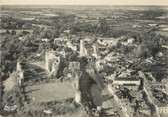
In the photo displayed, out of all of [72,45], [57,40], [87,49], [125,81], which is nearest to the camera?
[125,81]

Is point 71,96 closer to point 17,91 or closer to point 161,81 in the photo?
point 17,91

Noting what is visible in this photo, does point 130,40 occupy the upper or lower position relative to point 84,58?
upper

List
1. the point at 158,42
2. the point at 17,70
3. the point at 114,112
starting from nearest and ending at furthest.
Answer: the point at 114,112
the point at 17,70
the point at 158,42

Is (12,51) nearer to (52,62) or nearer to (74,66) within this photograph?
(52,62)

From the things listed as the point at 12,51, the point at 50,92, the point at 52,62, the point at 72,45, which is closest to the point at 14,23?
the point at 12,51

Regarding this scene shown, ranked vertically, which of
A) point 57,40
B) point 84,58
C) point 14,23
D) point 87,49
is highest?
point 14,23

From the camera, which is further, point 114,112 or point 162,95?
point 162,95

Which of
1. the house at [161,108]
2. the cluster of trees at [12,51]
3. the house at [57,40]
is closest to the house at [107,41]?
the house at [57,40]
